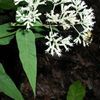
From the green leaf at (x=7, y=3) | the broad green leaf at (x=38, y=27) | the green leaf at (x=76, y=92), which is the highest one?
the green leaf at (x=7, y=3)

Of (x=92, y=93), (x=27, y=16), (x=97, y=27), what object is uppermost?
(x=27, y=16)

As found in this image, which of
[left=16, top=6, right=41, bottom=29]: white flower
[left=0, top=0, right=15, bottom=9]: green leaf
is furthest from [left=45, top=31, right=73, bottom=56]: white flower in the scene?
[left=0, top=0, right=15, bottom=9]: green leaf

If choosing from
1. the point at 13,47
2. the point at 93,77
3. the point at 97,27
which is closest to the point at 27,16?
the point at 13,47

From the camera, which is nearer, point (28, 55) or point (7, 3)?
point (28, 55)

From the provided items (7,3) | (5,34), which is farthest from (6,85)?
(7,3)

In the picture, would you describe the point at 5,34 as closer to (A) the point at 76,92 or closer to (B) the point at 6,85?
(B) the point at 6,85

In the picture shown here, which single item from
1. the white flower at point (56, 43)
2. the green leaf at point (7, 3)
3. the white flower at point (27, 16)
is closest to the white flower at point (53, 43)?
the white flower at point (56, 43)

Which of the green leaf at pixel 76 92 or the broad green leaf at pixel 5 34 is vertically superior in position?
the broad green leaf at pixel 5 34

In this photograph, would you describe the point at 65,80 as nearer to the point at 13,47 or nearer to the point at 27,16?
the point at 13,47

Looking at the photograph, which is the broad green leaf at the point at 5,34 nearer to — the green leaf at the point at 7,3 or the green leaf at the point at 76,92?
the green leaf at the point at 7,3

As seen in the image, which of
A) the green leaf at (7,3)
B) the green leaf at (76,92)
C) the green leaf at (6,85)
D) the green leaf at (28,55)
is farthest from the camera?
the green leaf at (76,92)

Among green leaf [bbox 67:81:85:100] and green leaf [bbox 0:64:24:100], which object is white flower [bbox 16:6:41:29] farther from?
green leaf [bbox 67:81:85:100]
